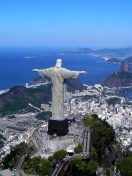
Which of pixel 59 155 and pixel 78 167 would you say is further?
pixel 59 155

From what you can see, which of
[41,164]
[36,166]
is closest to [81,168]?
[41,164]

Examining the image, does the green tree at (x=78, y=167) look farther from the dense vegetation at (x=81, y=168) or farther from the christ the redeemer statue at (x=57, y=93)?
the christ the redeemer statue at (x=57, y=93)

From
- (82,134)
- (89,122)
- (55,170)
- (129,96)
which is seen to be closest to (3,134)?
(89,122)

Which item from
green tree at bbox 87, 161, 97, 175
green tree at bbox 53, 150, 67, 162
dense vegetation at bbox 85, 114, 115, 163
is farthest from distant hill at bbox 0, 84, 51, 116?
green tree at bbox 87, 161, 97, 175

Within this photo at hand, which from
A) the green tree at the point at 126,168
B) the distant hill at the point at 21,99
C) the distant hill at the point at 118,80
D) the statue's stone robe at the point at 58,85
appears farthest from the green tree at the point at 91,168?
the distant hill at the point at 118,80

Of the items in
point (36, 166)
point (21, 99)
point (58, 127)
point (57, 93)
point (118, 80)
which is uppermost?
point (57, 93)

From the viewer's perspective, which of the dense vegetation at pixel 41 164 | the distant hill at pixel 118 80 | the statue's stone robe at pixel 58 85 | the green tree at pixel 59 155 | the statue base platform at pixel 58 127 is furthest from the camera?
the distant hill at pixel 118 80

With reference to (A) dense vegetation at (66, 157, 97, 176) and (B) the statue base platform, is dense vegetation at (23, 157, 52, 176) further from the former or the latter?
(B) the statue base platform

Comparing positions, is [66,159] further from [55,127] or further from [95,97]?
[95,97]

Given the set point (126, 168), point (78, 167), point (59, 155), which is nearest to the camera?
point (78, 167)

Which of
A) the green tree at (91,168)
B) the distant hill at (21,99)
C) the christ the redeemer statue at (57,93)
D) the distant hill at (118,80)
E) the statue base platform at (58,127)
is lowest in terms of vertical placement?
the distant hill at (21,99)

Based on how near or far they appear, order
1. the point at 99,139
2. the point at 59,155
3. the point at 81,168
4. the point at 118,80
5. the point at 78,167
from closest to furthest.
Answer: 1. the point at 81,168
2. the point at 78,167
3. the point at 59,155
4. the point at 99,139
5. the point at 118,80

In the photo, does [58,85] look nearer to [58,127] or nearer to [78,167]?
[58,127]
